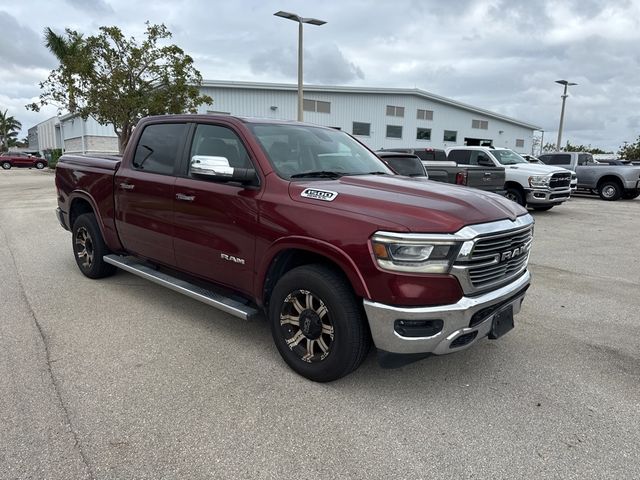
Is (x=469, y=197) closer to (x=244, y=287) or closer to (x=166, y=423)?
(x=244, y=287)

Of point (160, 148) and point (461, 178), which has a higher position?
point (160, 148)

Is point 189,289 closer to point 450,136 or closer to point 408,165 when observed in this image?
point 408,165

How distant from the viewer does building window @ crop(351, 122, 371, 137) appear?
3678 cm

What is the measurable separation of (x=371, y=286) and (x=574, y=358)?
83.8 inches

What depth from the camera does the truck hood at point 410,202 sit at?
9.53 feet

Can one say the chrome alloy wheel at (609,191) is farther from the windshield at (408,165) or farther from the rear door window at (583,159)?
the windshield at (408,165)

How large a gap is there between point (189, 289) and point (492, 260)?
2522mm

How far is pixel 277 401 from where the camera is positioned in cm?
315

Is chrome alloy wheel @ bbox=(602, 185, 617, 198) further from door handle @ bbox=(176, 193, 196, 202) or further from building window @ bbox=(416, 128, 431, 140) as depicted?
building window @ bbox=(416, 128, 431, 140)

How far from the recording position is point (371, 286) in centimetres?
293

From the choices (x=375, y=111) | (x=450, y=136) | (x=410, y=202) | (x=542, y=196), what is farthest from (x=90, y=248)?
(x=450, y=136)

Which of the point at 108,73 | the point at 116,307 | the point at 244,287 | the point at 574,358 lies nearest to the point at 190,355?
the point at 244,287

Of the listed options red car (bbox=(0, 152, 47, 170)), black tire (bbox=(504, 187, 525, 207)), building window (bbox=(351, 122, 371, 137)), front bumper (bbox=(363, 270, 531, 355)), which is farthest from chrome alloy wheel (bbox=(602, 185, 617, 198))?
red car (bbox=(0, 152, 47, 170))

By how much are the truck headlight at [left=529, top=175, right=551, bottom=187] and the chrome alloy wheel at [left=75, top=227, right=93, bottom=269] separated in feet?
36.6
